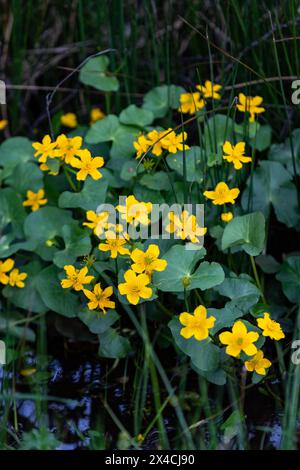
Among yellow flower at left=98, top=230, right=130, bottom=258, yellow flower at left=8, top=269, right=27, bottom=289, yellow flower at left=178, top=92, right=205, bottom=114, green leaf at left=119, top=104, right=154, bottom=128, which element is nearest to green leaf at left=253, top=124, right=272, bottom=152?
yellow flower at left=178, top=92, right=205, bottom=114

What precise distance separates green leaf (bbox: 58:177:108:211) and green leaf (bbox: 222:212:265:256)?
1.14 feet

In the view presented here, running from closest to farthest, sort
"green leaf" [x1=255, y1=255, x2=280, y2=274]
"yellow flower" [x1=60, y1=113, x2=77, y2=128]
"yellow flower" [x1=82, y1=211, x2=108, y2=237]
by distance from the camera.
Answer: "yellow flower" [x1=82, y1=211, x2=108, y2=237], "green leaf" [x1=255, y1=255, x2=280, y2=274], "yellow flower" [x1=60, y1=113, x2=77, y2=128]

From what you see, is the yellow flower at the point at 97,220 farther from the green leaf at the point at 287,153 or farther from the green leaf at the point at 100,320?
the green leaf at the point at 287,153

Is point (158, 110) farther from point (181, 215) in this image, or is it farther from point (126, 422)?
point (126, 422)

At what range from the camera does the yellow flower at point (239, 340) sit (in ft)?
4.82

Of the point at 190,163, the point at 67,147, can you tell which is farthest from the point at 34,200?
the point at 190,163

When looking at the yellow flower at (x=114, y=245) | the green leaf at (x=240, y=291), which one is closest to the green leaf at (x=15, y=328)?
the yellow flower at (x=114, y=245)

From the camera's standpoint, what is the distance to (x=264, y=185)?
1.94 m

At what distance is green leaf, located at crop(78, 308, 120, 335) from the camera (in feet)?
5.70

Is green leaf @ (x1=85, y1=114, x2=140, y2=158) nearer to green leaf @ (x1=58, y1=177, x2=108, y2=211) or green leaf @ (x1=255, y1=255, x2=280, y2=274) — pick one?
green leaf @ (x1=58, y1=177, x2=108, y2=211)

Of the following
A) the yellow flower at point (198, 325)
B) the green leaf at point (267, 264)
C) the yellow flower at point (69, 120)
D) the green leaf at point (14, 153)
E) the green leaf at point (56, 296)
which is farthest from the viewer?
the yellow flower at point (69, 120)

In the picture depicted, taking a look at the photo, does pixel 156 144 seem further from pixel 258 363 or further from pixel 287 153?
pixel 258 363

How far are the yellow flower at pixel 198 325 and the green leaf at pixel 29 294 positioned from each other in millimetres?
552
